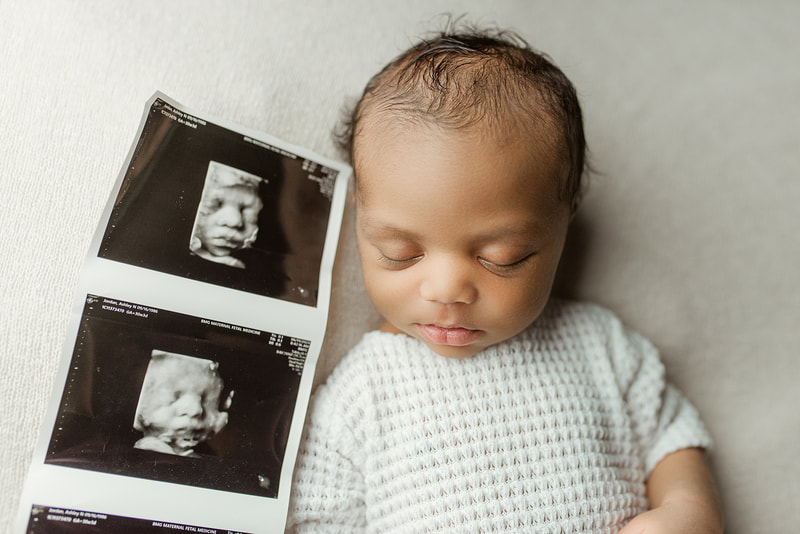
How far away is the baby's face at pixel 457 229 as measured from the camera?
2.57 feet

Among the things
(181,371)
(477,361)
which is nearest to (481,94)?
(477,361)

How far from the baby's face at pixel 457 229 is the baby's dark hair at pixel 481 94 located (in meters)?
0.03

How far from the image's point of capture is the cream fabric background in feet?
2.89

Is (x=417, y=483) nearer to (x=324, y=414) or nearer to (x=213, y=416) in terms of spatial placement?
(x=324, y=414)

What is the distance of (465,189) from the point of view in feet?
2.56

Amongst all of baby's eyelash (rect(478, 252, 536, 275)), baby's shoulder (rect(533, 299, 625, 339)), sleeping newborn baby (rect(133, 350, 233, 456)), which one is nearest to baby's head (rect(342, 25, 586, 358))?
baby's eyelash (rect(478, 252, 536, 275))

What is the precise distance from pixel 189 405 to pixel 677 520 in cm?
69

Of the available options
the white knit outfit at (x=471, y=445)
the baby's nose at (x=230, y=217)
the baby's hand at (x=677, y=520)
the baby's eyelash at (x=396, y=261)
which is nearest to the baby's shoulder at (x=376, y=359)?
the white knit outfit at (x=471, y=445)

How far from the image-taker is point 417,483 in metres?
0.88

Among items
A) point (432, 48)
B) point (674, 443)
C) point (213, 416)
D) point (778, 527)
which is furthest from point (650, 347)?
point (213, 416)

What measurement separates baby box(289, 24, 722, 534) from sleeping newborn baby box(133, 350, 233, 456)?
0.15 m

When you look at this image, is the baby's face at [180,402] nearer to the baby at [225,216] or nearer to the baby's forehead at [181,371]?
the baby's forehead at [181,371]

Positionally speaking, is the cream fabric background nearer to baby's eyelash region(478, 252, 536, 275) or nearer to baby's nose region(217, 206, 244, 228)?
baby's nose region(217, 206, 244, 228)

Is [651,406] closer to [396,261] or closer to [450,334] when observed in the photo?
[450,334]
